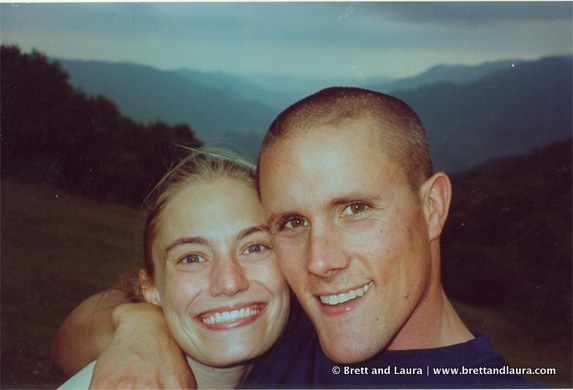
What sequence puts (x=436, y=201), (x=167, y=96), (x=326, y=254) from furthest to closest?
(x=167, y=96) < (x=436, y=201) < (x=326, y=254)

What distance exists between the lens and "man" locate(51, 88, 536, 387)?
4.91ft

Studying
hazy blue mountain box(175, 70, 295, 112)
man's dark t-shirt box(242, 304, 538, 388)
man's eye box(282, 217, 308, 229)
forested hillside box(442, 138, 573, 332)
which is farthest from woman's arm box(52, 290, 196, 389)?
forested hillside box(442, 138, 573, 332)

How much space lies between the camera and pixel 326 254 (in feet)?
4.89

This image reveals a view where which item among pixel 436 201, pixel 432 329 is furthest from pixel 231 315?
pixel 436 201

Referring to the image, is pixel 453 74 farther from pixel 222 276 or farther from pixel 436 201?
pixel 222 276

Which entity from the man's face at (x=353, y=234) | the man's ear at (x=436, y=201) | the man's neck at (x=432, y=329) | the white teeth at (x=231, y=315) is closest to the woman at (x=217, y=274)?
the white teeth at (x=231, y=315)

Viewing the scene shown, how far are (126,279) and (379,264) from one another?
2.84 feet

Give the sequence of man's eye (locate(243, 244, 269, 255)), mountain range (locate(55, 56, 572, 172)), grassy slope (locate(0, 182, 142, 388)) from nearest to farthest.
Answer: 1. man's eye (locate(243, 244, 269, 255))
2. mountain range (locate(55, 56, 572, 172))
3. grassy slope (locate(0, 182, 142, 388))

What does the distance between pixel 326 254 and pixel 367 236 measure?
13 centimetres

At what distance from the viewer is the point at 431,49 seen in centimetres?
174

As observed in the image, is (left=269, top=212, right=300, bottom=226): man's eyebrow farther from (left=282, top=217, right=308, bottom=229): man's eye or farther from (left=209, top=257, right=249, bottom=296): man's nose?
(left=209, top=257, right=249, bottom=296): man's nose

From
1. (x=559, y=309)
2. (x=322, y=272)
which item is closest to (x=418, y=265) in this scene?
(x=322, y=272)

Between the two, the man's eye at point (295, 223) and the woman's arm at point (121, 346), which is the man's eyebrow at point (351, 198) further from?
the woman's arm at point (121, 346)

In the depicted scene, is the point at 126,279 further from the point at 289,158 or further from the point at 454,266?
the point at 454,266
